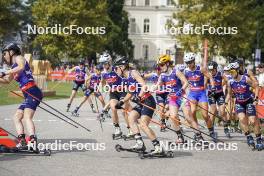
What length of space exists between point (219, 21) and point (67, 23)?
Result: 16.7m

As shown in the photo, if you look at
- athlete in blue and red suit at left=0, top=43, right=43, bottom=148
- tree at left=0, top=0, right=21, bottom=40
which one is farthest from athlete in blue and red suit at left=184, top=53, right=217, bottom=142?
tree at left=0, top=0, right=21, bottom=40

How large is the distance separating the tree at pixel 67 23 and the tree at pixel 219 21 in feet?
36.4

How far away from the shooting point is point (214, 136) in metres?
15.3

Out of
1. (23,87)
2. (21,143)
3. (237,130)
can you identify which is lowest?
(237,130)

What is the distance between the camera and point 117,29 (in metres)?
77.0

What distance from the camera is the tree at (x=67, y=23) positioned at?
57594mm

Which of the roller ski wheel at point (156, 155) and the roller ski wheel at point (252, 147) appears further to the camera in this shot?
the roller ski wheel at point (252, 147)

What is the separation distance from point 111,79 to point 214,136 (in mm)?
3299

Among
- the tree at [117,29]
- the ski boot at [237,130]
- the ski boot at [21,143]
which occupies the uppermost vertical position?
the tree at [117,29]

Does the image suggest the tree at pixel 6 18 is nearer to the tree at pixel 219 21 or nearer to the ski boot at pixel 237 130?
the tree at pixel 219 21

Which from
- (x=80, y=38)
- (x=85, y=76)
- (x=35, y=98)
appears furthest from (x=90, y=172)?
(x=80, y=38)

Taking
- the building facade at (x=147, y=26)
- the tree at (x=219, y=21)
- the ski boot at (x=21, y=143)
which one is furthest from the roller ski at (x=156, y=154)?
the building facade at (x=147, y=26)

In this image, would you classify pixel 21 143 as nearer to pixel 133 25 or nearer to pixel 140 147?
pixel 140 147

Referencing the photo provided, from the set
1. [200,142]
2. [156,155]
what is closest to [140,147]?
[156,155]
